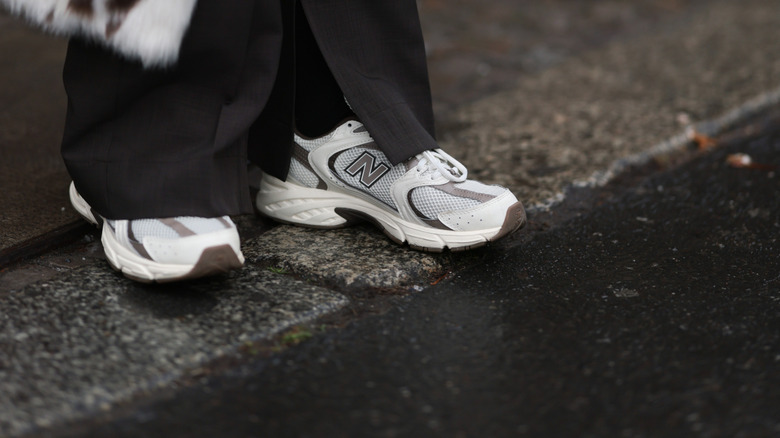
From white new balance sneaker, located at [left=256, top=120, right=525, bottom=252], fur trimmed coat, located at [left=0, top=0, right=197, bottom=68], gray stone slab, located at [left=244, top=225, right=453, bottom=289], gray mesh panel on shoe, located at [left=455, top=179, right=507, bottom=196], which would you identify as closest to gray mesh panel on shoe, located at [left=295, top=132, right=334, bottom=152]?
white new balance sneaker, located at [left=256, top=120, right=525, bottom=252]

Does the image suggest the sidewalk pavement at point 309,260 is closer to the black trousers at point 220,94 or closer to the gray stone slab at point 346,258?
the gray stone slab at point 346,258

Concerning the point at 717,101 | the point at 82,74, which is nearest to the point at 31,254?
the point at 82,74

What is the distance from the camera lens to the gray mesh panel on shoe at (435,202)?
Result: 1396 millimetres

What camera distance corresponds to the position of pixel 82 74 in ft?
4.15

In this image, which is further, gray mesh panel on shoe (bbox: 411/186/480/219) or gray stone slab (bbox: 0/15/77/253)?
gray stone slab (bbox: 0/15/77/253)

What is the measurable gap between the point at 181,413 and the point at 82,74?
593mm

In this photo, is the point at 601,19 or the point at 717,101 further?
the point at 601,19

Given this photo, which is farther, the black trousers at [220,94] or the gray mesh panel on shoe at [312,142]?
the gray mesh panel on shoe at [312,142]

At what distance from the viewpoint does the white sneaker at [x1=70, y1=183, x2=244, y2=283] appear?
123 cm

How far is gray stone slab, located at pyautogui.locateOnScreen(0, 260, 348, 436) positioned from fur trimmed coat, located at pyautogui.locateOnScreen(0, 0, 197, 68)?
37cm

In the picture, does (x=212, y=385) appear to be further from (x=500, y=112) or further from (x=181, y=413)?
(x=500, y=112)

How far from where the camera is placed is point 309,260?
4.63 feet

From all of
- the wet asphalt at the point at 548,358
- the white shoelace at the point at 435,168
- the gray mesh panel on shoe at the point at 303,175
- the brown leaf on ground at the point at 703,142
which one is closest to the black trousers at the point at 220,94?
the white shoelace at the point at 435,168

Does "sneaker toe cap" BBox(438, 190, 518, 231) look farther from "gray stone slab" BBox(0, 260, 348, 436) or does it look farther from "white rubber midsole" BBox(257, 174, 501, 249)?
"gray stone slab" BBox(0, 260, 348, 436)
